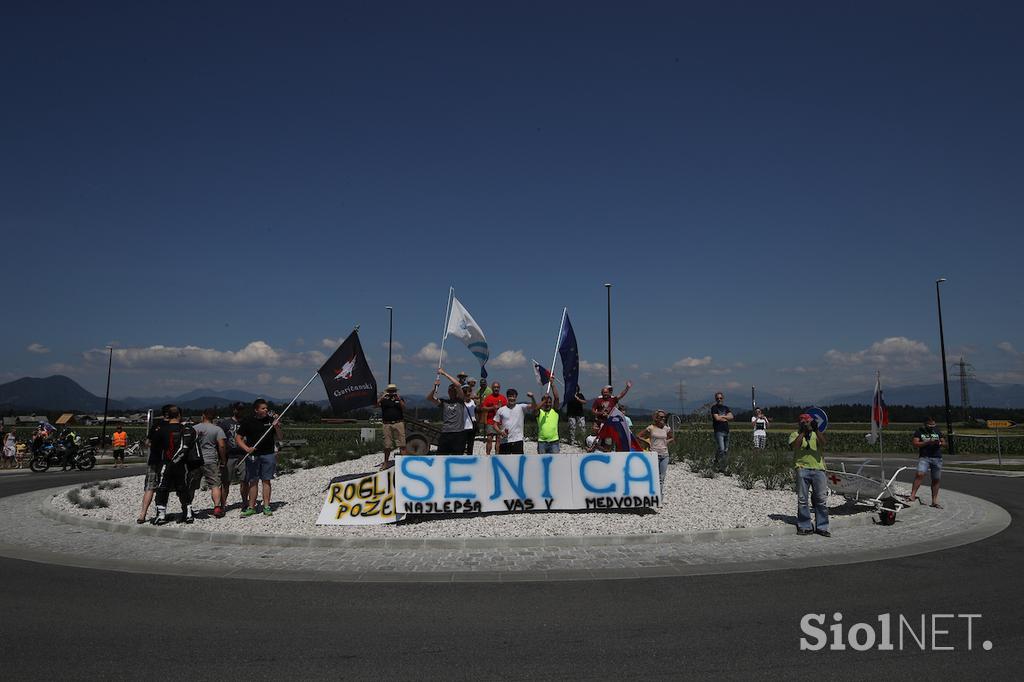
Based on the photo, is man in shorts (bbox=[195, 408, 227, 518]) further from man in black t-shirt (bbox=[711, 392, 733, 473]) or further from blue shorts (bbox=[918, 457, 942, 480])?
blue shorts (bbox=[918, 457, 942, 480])

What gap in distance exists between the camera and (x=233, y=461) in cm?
1427

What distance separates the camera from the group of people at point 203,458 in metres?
11.0

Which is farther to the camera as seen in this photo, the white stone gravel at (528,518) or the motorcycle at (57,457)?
the motorcycle at (57,457)

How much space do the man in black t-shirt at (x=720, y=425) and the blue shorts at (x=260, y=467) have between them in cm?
954

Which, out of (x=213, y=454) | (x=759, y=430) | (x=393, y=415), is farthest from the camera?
(x=759, y=430)

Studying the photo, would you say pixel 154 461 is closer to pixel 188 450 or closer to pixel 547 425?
pixel 188 450

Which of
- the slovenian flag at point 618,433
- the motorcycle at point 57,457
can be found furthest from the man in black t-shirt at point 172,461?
the motorcycle at point 57,457

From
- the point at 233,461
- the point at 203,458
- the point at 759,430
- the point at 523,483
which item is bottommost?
the point at 523,483

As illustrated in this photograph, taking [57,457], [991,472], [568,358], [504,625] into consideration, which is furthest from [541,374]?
[57,457]

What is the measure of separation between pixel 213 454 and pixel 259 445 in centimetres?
89

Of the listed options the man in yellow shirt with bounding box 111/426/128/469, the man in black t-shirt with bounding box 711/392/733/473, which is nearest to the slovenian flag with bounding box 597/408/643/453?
the man in black t-shirt with bounding box 711/392/733/473

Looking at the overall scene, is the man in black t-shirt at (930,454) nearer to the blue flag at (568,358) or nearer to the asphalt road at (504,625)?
the asphalt road at (504,625)

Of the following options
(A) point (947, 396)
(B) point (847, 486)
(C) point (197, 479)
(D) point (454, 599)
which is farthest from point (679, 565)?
(A) point (947, 396)

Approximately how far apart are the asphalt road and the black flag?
16.8ft
